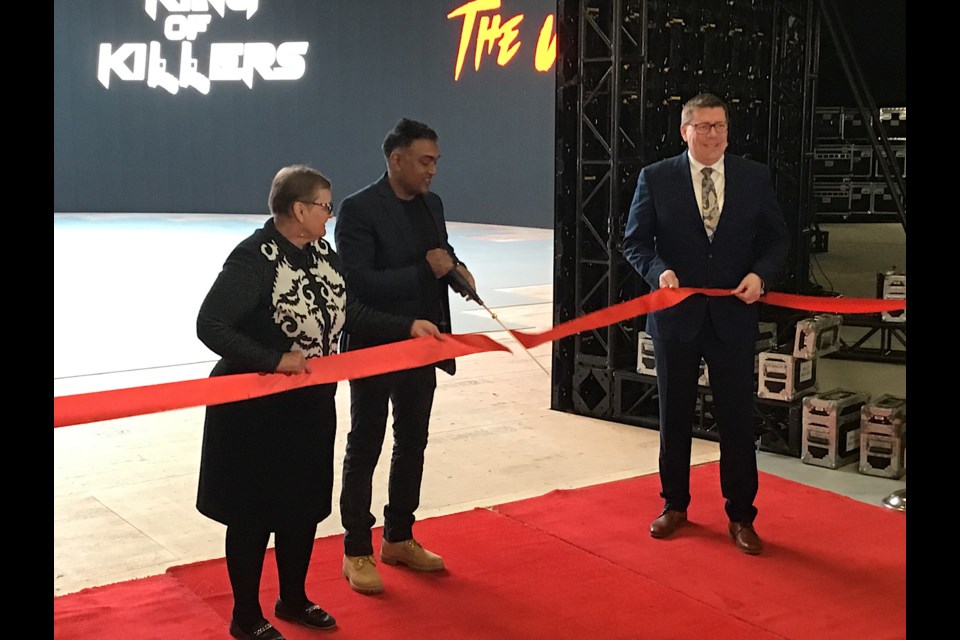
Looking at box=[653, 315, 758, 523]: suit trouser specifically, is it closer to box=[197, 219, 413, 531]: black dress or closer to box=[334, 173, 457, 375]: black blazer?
box=[334, 173, 457, 375]: black blazer

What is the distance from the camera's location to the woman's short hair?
3514 millimetres

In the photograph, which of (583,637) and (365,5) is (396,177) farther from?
(365,5)

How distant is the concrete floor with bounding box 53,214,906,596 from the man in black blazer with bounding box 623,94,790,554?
0.59 metres

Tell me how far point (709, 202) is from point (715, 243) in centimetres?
18

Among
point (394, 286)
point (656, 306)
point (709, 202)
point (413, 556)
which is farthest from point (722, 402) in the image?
point (394, 286)

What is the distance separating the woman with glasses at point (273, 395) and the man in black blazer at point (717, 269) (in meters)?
1.69

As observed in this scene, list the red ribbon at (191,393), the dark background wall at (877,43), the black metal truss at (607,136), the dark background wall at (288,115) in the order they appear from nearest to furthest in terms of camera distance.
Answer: the red ribbon at (191,393) → the black metal truss at (607,136) → the dark background wall at (877,43) → the dark background wall at (288,115)

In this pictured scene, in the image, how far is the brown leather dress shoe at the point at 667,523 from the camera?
→ 4.93 m

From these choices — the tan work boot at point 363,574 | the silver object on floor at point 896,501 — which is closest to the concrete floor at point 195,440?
the silver object on floor at point 896,501

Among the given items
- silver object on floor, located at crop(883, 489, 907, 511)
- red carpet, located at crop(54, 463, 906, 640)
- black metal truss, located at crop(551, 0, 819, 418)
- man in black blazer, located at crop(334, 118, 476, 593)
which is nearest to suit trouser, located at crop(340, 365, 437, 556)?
man in black blazer, located at crop(334, 118, 476, 593)

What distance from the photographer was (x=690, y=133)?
15.4ft

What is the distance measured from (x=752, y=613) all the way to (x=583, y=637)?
67 centimetres

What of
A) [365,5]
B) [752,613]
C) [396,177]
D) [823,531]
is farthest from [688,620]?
[365,5]

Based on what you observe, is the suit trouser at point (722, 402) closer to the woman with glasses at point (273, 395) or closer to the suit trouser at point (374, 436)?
the suit trouser at point (374, 436)
